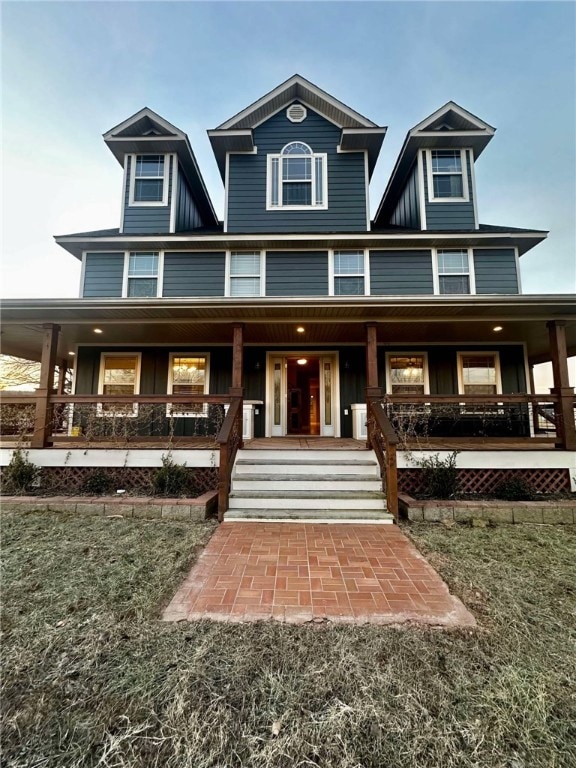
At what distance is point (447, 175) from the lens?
30.0ft

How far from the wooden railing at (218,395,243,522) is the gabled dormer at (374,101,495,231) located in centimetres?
728

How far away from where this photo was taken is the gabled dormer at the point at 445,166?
8.82m

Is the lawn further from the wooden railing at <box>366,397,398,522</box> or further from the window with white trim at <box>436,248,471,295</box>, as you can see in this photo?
the window with white trim at <box>436,248,471,295</box>

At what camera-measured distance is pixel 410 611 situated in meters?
2.60

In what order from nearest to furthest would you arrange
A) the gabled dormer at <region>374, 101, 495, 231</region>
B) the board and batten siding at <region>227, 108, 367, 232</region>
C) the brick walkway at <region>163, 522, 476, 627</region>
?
the brick walkway at <region>163, 522, 476, 627</region> → the gabled dormer at <region>374, 101, 495, 231</region> → the board and batten siding at <region>227, 108, 367, 232</region>

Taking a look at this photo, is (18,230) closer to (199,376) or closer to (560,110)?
(199,376)

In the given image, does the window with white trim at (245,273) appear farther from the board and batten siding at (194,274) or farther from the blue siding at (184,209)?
the blue siding at (184,209)

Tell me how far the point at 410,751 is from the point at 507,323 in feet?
23.0

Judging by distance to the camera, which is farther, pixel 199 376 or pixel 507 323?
pixel 199 376

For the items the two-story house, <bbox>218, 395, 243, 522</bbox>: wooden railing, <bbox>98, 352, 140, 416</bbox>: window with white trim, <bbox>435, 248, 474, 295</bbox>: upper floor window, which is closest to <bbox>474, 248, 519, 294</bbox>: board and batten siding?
the two-story house

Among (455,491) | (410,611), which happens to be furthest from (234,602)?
(455,491)

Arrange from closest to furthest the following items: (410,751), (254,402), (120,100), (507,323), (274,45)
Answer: (410,751), (507,323), (254,402), (274,45), (120,100)

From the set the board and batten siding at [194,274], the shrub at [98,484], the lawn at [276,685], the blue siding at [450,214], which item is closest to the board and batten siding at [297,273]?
the board and batten siding at [194,274]

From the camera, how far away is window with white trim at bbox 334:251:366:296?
8562 millimetres
